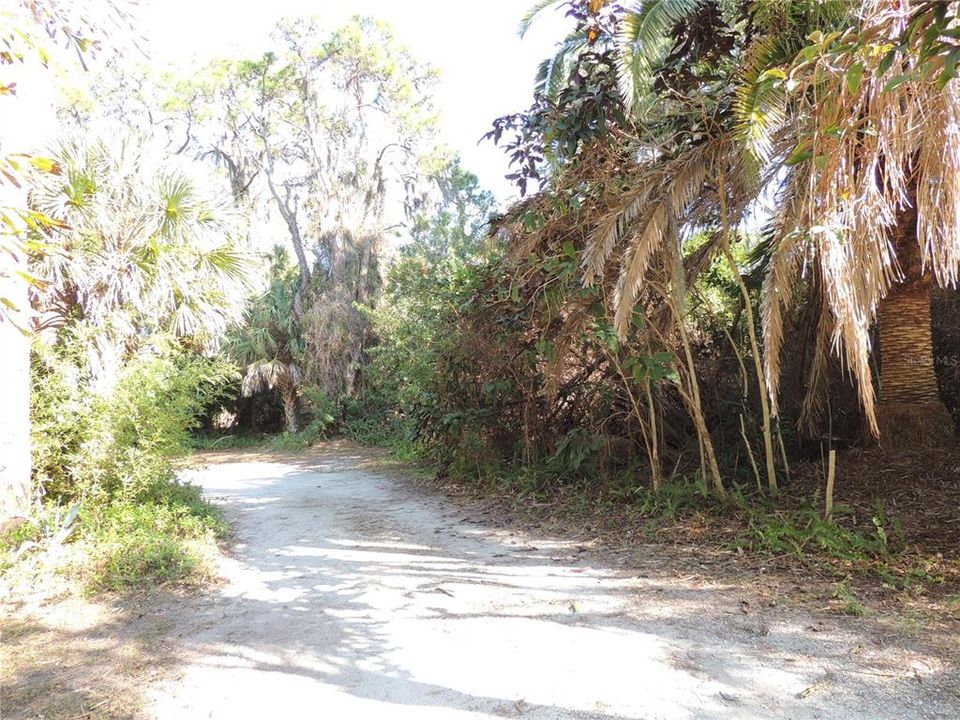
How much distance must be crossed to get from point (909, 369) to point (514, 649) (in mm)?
6478

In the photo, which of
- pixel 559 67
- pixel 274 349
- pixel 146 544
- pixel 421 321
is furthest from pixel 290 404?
pixel 559 67

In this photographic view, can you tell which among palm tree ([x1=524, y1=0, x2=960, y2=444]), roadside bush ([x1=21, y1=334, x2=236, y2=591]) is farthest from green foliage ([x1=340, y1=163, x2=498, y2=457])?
roadside bush ([x1=21, y1=334, x2=236, y2=591])

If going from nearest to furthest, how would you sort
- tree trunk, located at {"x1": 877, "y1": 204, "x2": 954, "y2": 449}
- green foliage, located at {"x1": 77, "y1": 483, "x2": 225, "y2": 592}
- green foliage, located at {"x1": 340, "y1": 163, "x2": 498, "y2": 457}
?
green foliage, located at {"x1": 77, "y1": 483, "x2": 225, "y2": 592} → tree trunk, located at {"x1": 877, "y1": 204, "x2": 954, "y2": 449} → green foliage, located at {"x1": 340, "y1": 163, "x2": 498, "y2": 457}

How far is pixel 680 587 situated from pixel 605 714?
225 cm

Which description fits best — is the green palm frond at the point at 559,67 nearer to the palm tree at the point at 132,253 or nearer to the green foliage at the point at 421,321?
the green foliage at the point at 421,321

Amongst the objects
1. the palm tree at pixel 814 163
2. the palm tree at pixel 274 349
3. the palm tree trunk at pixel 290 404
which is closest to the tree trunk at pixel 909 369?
the palm tree at pixel 814 163

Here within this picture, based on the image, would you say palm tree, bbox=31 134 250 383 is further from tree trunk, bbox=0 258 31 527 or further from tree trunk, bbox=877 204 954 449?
tree trunk, bbox=877 204 954 449

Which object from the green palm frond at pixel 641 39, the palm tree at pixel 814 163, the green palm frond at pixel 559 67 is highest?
the green palm frond at pixel 559 67

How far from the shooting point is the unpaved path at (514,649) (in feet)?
10.8

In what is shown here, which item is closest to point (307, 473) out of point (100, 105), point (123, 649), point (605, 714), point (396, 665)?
point (123, 649)

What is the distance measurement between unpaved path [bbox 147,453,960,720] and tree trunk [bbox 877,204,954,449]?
4087mm

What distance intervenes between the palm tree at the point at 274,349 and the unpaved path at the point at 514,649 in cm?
1658

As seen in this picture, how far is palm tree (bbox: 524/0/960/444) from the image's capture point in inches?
145

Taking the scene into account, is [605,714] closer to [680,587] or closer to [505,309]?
[680,587]
